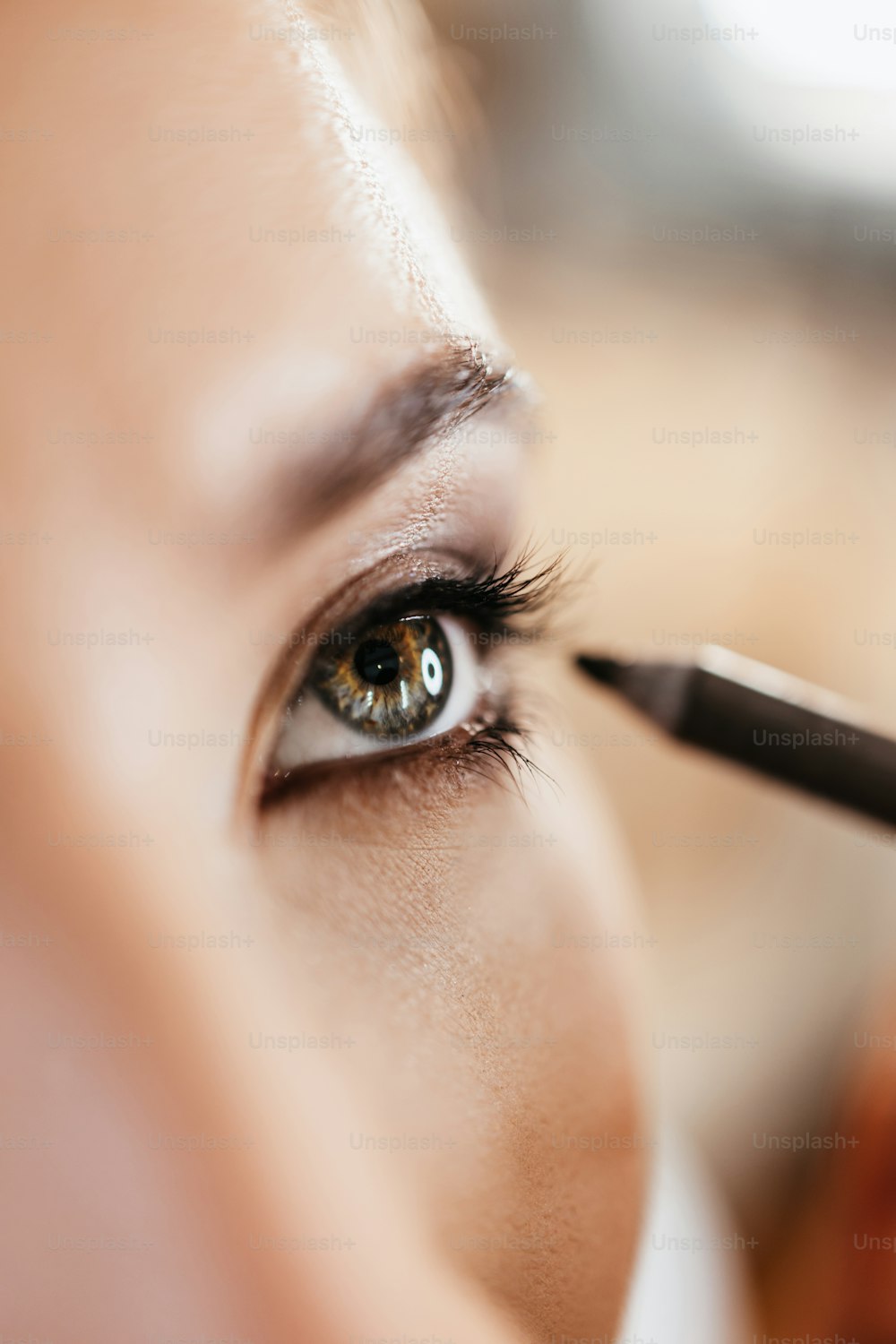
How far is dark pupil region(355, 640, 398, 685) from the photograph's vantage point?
1.24 ft

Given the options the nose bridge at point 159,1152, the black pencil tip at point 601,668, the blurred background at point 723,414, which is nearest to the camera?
the nose bridge at point 159,1152

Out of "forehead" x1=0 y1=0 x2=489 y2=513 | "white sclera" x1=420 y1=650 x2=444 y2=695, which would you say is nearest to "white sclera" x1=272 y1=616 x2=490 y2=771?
"white sclera" x1=420 y1=650 x2=444 y2=695

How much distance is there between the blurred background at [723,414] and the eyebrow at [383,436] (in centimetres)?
46

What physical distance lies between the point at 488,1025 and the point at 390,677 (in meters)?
0.15

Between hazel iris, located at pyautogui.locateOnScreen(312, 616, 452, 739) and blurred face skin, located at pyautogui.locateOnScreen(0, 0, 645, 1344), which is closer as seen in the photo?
blurred face skin, located at pyautogui.locateOnScreen(0, 0, 645, 1344)

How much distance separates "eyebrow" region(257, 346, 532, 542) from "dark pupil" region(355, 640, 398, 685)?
0.10m

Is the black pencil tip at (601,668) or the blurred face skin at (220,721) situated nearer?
the blurred face skin at (220,721)

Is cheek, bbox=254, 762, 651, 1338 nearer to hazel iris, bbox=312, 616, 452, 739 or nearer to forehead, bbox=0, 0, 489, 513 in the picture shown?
hazel iris, bbox=312, 616, 452, 739

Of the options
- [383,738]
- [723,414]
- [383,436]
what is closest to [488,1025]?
[383,738]

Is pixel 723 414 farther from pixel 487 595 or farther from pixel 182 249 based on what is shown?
pixel 182 249

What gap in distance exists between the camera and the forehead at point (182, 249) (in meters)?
0.25

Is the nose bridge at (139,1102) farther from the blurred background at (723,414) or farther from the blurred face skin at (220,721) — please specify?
the blurred background at (723,414)

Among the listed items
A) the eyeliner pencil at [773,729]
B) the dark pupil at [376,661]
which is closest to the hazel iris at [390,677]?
the dark pupil at [376,661]

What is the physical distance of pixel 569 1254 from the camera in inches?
14.2
